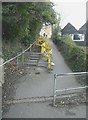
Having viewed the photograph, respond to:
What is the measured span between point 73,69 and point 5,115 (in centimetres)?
715

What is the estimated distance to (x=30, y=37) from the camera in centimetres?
1513

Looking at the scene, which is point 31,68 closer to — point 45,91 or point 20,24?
point 20,24

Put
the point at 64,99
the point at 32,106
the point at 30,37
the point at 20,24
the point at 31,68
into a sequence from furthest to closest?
the point at 30,37, the point at 31,68, the point at 20,24, the point at 64,99, the point at 32,106

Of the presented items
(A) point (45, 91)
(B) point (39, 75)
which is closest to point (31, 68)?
(B) point (39, 75)

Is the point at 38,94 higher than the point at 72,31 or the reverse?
the reverse

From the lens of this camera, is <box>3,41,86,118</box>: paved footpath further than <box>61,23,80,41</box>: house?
No

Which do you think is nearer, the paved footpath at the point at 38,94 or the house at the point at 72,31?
the paved footpath at the point at 38,94

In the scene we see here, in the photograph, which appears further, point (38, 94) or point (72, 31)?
point (72, 31)

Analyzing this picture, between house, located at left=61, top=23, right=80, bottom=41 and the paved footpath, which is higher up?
house, located at left=61, top=23, right=80, bottom=41

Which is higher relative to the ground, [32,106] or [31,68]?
[31,68]

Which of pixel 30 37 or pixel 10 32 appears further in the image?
pixel 30 37

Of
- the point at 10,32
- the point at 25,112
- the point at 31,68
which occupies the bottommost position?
the point at 25,112

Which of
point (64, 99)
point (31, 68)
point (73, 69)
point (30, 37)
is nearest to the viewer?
point (64, 99)

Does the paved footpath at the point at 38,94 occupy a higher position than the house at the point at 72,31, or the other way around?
the house at the point at 72,31
